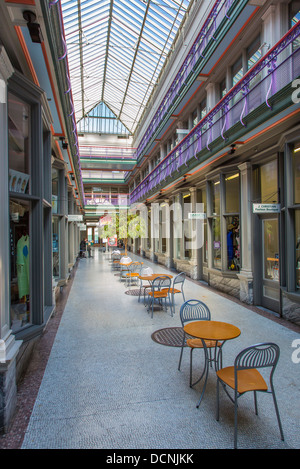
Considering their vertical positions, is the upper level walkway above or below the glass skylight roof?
below

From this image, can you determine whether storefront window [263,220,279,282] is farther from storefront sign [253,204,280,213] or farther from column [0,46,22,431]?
column [0,46,22,431]

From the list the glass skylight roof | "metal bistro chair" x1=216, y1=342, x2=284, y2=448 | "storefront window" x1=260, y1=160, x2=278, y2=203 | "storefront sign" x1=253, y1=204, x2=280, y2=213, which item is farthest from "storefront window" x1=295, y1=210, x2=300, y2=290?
the glass skylight roof

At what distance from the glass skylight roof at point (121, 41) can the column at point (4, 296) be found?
16.8 metres

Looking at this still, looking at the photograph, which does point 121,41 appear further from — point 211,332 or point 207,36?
point 211,332

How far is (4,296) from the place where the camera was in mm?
3400

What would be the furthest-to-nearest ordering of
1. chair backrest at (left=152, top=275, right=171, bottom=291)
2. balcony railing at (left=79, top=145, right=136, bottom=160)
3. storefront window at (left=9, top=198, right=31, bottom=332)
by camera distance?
1. balcony railing at (left=79, top=145, right=136, bottom=160)
2. chair backrest at (left=152, top=275, right=171, bottom=291)
3. storefront window at (left=9, top=198, right=31, bottom=332)

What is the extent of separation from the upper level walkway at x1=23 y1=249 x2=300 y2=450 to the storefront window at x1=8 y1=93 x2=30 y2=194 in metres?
2.89

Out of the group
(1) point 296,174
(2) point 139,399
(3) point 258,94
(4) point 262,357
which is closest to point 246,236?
(1) point 296,174

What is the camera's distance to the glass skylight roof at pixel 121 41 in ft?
58.8

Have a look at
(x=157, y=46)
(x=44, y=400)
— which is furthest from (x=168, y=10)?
(x=44, y=400)

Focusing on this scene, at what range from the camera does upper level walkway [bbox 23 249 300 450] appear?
2.92 meters

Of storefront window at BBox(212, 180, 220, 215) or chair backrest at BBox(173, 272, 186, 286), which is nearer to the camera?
chair backrest at BBox(173, 272, 186, 286)

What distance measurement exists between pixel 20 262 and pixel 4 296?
142 cm

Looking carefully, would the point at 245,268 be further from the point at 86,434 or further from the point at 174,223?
the point at 174,223
